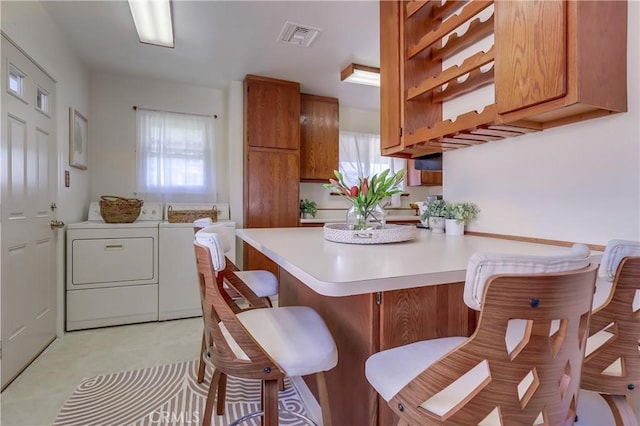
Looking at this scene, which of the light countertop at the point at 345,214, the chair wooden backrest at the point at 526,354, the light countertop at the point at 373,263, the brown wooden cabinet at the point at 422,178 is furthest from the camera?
the brown wooden cabinet at the point at 422,178

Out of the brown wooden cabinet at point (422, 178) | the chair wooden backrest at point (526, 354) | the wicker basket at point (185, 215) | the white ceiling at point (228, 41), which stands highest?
the white ceiling at point (228, 41)

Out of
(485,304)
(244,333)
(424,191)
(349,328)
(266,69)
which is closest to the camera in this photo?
(485,304)

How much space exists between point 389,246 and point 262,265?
236cm

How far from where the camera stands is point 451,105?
1.78m

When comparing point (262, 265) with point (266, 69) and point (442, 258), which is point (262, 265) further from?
point (442, 258)

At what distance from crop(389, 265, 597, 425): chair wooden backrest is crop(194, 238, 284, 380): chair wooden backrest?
0.46 meters

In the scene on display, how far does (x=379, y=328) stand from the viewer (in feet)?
3.33

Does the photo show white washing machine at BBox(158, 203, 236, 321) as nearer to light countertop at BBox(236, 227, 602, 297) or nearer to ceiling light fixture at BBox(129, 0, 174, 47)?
ceiling light fixture at BBox(129, 0, 174, 47)

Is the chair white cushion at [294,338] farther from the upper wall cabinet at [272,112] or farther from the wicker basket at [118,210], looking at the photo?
the upper wall cabinet at [272,112]

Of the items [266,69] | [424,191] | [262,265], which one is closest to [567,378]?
[262,265]

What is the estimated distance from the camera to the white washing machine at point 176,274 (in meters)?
2.90

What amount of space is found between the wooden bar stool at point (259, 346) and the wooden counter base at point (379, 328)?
0.14 metres

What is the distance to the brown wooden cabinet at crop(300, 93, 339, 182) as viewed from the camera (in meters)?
3.96

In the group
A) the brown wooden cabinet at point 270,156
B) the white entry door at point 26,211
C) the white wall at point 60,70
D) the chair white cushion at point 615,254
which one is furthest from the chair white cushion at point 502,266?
the brown wooden cabinet at point 270,156
